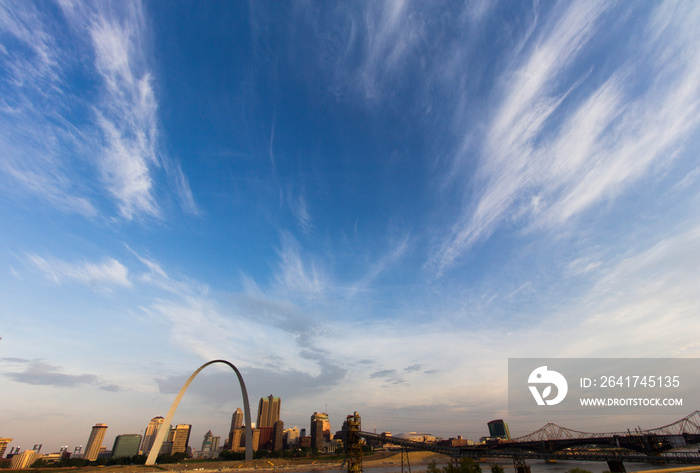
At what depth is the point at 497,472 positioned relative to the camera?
44500 millimetres

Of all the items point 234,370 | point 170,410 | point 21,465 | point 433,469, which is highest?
point 234,370

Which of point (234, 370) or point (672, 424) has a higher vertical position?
point (234, 370)

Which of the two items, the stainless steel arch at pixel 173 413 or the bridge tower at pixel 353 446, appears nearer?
the bridge tower at pixel 353 446

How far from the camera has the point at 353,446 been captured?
49844 mm

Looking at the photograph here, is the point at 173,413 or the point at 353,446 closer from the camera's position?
the point at 353,446

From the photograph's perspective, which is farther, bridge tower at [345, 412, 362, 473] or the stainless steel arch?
the stainless steel arch

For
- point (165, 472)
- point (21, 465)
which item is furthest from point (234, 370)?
point (21, 465)

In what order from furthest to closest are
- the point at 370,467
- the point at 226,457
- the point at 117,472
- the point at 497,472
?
the point at 226,457 → the point at 370,467 → the point at 117,472 → the point at 497,472

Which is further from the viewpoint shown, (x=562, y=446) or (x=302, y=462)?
(x=302, y=462)

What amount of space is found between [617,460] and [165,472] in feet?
442

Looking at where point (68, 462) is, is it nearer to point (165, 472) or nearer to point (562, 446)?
point (165, 472)

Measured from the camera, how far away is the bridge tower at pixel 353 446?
160 ft

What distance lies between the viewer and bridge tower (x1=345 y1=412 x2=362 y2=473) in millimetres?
48844

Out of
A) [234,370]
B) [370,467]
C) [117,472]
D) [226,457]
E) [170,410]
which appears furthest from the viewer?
[226,457]
